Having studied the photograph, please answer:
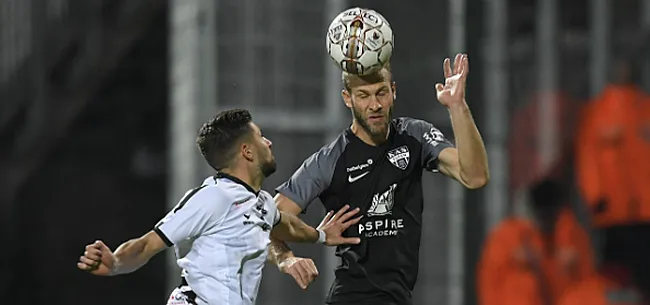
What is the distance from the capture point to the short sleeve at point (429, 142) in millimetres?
6324

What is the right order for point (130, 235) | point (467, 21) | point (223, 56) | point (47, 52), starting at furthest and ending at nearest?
point (130, 235) < point (47, 52) < point (467, 21) < point (223, 56)

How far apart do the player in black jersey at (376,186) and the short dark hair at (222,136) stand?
0.46 metres

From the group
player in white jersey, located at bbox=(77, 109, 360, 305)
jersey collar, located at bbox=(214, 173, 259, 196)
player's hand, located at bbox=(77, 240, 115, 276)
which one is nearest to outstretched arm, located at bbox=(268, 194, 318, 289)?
player in white jersey, located at bbox=(77, 109, 360, 305)

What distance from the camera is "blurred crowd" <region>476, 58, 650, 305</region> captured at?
460 inches

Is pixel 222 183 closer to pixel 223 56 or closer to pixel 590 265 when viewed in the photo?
pixel 223 56

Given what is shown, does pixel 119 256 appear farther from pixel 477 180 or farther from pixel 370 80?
pixel 477 180

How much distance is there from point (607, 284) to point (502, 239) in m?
0.93

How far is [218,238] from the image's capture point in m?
5.99

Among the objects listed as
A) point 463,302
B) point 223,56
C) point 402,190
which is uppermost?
point 223,56

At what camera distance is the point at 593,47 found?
40.1 ft

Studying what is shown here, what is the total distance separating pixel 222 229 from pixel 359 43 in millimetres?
980

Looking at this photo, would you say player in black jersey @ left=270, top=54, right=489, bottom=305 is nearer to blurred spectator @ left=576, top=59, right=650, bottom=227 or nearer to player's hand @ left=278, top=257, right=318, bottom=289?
player's hand @ left=278, top=257, right=318, bottom=289

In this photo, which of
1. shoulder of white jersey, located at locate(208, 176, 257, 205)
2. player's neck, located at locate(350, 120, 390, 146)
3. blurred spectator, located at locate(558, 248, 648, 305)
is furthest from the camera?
blurred spectator, located at locate(558, 248, 648, 305)

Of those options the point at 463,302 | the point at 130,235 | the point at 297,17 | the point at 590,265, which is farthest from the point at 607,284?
the point at 130,235
